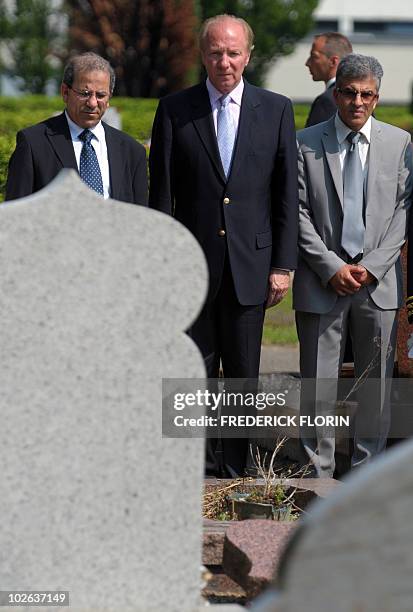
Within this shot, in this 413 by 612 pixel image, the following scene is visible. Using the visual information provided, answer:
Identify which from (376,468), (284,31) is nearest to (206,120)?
(376,468)

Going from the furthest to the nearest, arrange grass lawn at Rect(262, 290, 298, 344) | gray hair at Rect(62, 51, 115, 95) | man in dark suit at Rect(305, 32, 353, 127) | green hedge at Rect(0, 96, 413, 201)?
green hedge at Rect(0, 96, 413, 201)
grass lawn at Rect(262, 290, 298, 344)
man in dark suit at Rect(305, 32, 353, 127)
gray hair at Rect(62, 51, 115, 95)

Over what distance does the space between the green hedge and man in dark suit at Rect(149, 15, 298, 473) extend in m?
9.35

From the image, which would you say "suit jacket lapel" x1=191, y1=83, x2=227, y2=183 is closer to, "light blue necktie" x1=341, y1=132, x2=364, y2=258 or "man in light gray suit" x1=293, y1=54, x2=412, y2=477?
"man in light gray suit" x1=293, y1=54, x2=412, y2=477

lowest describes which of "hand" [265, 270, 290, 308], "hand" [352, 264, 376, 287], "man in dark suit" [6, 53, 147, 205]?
"hand" [265, 270, 290, 308]

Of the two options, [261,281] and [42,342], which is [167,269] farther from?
[261,281]

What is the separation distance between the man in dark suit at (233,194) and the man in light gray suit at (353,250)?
17 cm

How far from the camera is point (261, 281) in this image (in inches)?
210

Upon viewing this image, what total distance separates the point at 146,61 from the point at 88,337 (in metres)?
22.1

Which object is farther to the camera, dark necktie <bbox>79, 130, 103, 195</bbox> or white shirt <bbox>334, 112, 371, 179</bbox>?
white shirt <bbox>334, 112, 371, 179</bbox>

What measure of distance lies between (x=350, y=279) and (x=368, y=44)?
112 ft

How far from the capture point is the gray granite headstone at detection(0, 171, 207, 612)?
10.4 feet

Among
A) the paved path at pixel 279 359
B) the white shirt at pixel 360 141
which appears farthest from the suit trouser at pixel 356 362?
the paved path at pixel 279 359

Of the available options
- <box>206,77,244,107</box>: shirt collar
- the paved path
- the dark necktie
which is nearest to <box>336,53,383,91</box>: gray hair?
<box>206,77,244,107</box>: shirt collar

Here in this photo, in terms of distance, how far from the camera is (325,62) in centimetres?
786
